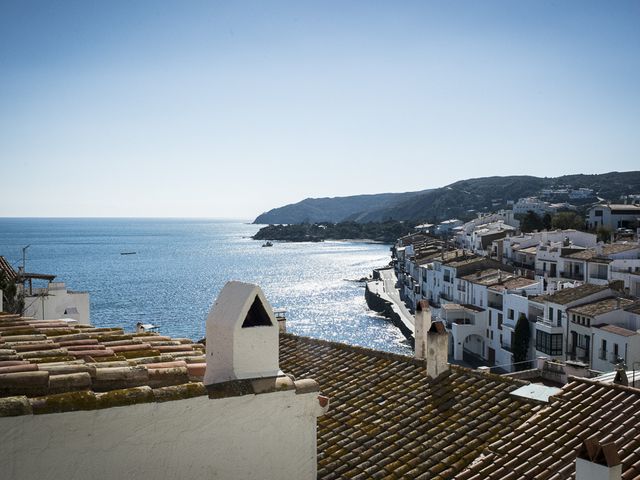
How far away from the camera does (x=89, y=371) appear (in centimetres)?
422

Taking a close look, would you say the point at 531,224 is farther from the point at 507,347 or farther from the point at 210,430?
the point at 210,430

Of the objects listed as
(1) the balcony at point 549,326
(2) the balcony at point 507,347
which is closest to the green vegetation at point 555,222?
(2) the balcony at point 507,347

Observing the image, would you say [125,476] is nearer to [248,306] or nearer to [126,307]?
[248,306]

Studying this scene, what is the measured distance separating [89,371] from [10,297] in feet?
54.5

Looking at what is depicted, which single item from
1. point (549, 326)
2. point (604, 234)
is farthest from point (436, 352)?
point (604, 234)

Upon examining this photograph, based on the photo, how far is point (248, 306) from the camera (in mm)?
4543

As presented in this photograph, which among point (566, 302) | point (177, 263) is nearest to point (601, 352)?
point (566, 302)

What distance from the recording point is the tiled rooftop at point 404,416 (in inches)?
296

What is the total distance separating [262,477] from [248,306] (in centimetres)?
121

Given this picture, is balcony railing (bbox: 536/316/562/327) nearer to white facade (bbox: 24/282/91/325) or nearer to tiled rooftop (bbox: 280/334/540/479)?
white facade (bbox: 24/282/91/325)

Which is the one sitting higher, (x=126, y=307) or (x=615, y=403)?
(x=615, y=403)

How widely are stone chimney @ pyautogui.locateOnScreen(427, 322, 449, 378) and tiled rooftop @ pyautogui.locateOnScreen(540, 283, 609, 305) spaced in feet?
108

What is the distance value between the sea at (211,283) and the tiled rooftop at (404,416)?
36387mm

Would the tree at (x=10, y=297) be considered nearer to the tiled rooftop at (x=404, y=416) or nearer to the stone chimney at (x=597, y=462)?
the tiled rooftop at (x=404, y=416)
